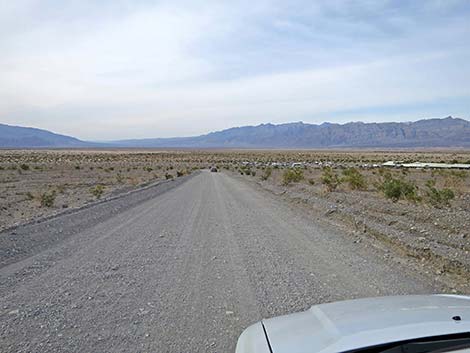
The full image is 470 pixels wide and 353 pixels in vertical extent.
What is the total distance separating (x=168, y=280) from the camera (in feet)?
25.3

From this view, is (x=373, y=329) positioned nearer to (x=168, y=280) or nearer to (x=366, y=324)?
(x=366, y=324)

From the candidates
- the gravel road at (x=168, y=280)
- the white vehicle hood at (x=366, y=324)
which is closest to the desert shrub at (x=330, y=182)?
the gravel road at (x=168, y=280)

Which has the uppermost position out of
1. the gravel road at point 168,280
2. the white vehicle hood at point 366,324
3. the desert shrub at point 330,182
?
the white vehicle hood at point 366,324

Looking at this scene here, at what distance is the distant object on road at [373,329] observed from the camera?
240cm

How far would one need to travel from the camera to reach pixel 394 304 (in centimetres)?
309

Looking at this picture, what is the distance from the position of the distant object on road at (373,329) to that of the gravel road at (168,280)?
2201mm

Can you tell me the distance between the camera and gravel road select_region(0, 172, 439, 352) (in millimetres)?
5367

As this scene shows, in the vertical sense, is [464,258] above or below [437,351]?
below

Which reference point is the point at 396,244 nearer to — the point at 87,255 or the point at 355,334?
the point at 87,255

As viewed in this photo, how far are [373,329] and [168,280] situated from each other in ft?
18.2

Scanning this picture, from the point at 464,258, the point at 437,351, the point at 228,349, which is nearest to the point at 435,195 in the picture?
the point at 464,258

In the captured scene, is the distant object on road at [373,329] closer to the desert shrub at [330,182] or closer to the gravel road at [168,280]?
the gravel road at [168,280]

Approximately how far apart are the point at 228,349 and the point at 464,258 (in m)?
6.20

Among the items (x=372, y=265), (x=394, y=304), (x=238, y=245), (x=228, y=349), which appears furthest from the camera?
(x=238, y=245)
